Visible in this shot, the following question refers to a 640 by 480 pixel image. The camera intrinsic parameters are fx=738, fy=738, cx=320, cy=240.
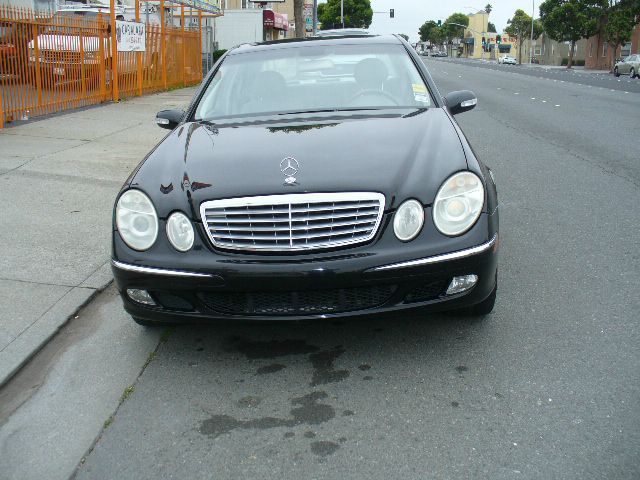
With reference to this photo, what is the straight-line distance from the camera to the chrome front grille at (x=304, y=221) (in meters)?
3.29

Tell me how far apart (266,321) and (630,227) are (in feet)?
12.2

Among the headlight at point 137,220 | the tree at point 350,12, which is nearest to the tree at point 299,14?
the headlight at point 137,220

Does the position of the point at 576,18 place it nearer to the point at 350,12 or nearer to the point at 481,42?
the point at 350,12

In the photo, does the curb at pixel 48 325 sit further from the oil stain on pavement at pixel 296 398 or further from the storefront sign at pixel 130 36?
the storefront sign at pixel 130 36

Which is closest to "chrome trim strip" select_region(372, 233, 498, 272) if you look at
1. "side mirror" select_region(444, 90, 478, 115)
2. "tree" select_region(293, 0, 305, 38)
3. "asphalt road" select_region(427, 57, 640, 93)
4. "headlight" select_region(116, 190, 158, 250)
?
"headlight" select_region(116, 190, 158, 250)

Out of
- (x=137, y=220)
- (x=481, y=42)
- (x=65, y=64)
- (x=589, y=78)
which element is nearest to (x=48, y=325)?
(x=137, y=220)

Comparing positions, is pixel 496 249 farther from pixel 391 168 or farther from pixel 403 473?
pixel 403 473

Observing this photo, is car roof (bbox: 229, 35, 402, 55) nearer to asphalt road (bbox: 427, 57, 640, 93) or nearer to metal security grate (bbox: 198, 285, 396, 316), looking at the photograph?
metal security grate (bbox: 198, 285, 396, 316)

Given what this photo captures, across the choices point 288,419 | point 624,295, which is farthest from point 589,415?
point 624,295

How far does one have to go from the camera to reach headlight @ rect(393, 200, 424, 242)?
3.29 m

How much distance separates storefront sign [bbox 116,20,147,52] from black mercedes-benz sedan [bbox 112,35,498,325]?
506 inches

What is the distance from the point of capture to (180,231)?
3.39 m

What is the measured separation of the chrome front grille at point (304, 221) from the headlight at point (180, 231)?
130 mm

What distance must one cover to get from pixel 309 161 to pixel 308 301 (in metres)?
0.69
